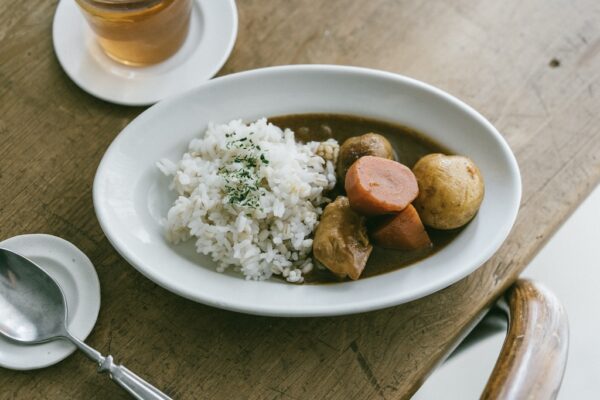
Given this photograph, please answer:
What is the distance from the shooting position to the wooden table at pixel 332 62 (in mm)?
1647

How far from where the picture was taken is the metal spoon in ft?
5.35

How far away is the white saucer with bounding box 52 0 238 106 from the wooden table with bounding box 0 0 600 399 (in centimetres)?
5

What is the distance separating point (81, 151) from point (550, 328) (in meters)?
1.49

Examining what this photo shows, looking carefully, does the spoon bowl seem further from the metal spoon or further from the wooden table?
the wooden table

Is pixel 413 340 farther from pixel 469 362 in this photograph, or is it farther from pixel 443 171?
pixel 469 362

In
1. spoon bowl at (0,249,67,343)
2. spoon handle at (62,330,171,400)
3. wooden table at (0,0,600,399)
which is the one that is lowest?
spoon bowl at (0,249,67,343)

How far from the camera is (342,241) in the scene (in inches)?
63.0

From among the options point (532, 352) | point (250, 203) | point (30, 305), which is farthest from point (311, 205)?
point (30, 305)

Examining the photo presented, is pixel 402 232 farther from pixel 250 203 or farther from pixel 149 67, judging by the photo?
pixel 149 67

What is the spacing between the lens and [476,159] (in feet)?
5.83

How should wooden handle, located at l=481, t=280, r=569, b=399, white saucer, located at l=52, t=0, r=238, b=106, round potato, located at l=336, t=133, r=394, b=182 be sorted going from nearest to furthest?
wooden handle, located at l=481, t=280, r=569, b=399 → round potato, located at l=336, t=133, r=394, b=182 → white saucer, located at l=52, t=0, r=238, b=106

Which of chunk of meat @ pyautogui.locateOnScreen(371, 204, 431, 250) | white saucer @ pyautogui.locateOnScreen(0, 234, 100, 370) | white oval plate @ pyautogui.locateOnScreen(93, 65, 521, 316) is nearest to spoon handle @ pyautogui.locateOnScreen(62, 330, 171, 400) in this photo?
white saucer @ pyautogui.locateOnScreen(0, 234, 100, 370)

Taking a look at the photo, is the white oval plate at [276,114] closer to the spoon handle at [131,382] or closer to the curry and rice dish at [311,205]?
the curry and rice dish at [311,205]

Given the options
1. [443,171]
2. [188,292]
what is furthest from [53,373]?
[443,171]
